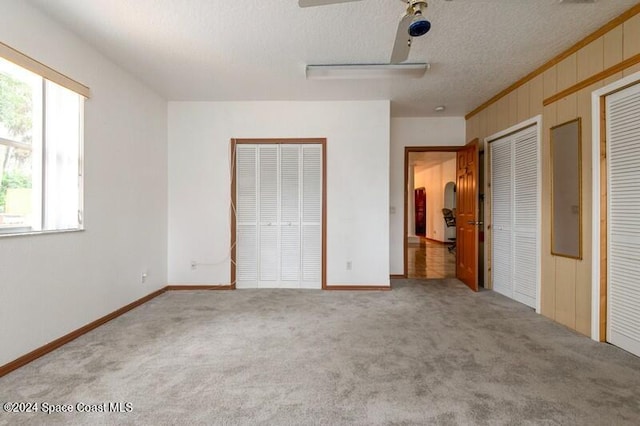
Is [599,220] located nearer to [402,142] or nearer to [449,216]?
[402,142]

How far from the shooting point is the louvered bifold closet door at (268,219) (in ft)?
13.1

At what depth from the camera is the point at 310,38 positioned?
247 centimetres

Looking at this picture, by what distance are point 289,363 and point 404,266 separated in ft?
10.2

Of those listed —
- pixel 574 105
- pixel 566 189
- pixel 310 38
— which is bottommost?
pixel 566 189

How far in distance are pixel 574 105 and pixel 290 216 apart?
131 inches

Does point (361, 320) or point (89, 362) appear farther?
point (361, 320)

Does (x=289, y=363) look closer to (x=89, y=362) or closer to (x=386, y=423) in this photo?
(x=386, y=423)

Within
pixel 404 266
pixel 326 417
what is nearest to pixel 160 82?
pixel 326 417

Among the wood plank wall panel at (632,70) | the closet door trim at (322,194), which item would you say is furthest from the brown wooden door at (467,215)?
the closet door trim at (322,194)

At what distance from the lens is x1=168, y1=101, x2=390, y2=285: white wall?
390 cm

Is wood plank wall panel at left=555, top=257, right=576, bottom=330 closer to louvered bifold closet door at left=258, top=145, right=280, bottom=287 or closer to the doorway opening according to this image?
the doorway opening

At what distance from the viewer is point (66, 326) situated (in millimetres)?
2330

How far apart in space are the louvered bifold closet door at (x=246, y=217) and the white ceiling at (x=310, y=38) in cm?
98

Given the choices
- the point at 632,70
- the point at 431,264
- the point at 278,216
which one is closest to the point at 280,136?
the point at 278,216
